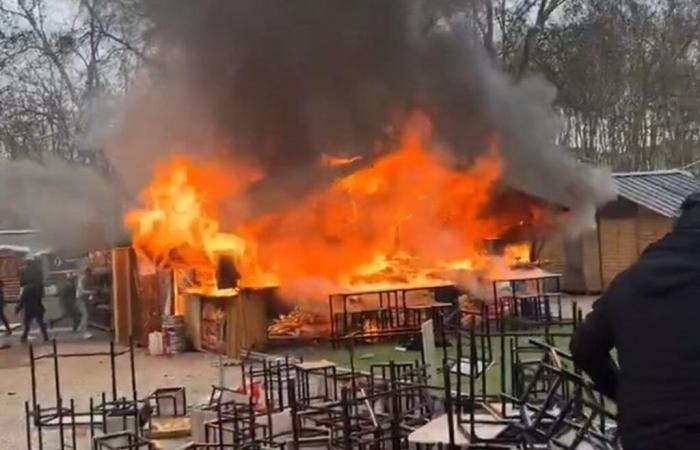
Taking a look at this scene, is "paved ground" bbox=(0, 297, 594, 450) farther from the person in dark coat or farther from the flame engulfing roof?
the flame engulfing roof

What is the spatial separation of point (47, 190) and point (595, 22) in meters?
15.6

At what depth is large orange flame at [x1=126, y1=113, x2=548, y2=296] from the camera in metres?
15.3

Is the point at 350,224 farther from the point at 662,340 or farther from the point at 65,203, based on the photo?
the point at 662,340

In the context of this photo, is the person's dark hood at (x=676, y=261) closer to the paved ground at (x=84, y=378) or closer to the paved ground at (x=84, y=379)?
the paved ground at (x=84, y=378)

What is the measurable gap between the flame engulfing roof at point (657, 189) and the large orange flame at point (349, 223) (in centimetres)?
464

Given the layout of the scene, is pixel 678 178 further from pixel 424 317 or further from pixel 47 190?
pixel 47 190

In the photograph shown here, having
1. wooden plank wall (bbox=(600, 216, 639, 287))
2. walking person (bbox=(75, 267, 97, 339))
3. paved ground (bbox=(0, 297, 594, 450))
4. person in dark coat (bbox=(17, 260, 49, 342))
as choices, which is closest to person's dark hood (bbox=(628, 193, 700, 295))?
paved ground (bbox=(0, 297, 594, 450))

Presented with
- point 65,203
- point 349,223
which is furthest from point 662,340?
point 65,203

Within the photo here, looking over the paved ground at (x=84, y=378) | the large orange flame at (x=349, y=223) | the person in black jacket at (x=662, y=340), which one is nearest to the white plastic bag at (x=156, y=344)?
the paved ground at (x=84, y=378)

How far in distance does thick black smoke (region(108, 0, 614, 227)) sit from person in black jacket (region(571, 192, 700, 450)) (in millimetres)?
13439

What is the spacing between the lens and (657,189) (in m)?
22.0

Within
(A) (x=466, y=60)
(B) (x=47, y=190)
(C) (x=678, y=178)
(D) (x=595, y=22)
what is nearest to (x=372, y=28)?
→ (A) (x=466, y=60)

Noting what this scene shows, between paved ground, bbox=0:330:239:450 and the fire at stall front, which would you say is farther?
the fire at stall front

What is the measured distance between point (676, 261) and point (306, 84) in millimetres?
14618
